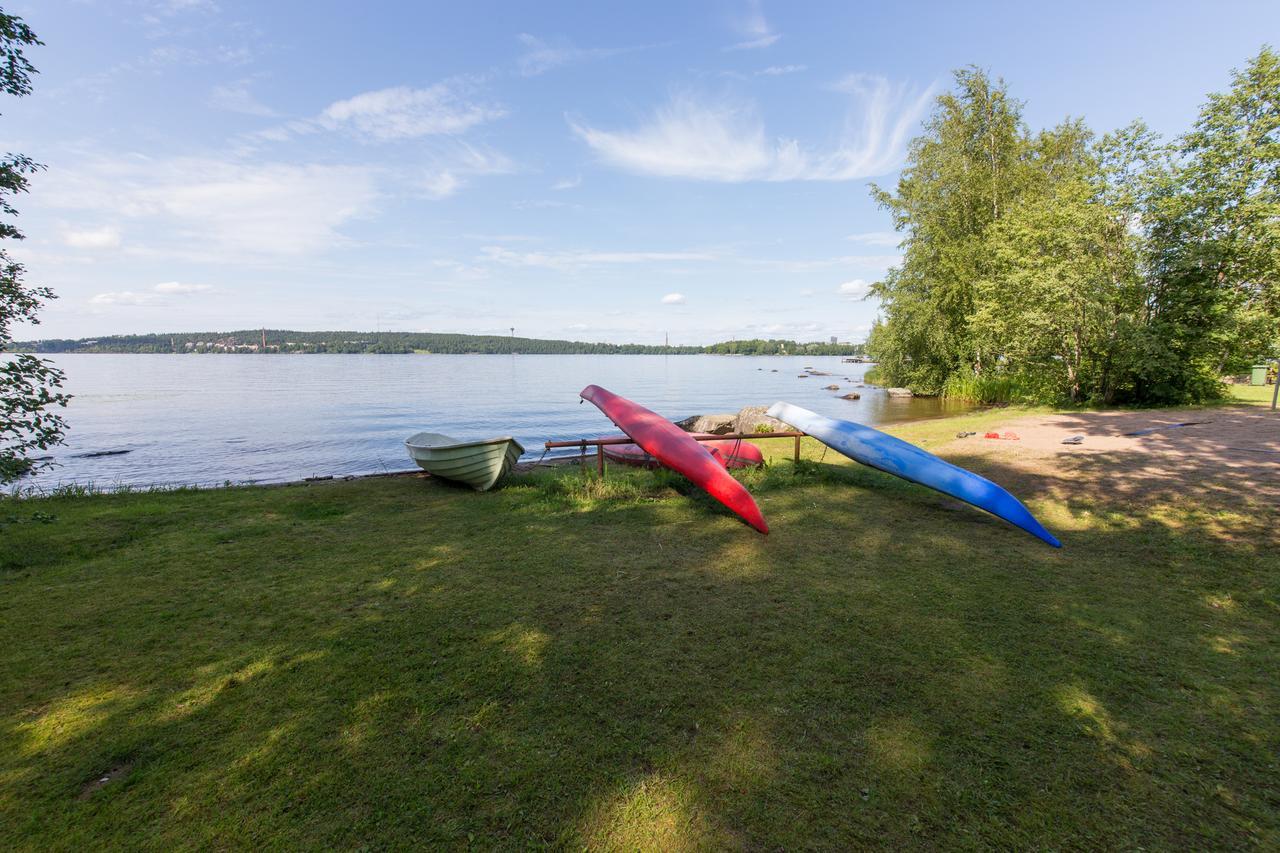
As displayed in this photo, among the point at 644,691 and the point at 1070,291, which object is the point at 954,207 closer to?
the point at 1070,291

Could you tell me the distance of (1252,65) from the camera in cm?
1517

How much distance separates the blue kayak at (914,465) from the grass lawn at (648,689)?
1.54 ft

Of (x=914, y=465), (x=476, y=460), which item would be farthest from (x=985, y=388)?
(x=476, y=460)

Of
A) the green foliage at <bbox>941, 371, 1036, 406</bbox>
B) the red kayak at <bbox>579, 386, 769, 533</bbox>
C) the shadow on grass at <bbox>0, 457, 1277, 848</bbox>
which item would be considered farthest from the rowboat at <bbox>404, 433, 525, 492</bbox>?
the green foliage at <bbox>941, 371, 1036, 406</bbox>

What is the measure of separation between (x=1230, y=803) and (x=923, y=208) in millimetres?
31826

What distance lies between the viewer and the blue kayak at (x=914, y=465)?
22.9 feet

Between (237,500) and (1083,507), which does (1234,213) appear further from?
(237,500)

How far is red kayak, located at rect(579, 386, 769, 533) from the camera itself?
7.42 m

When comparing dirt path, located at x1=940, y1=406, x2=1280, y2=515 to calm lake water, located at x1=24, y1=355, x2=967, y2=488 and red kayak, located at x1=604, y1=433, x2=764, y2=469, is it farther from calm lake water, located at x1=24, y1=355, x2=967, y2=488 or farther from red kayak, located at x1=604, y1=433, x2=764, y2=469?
calm lake water, located at x1=24, y1=355, x2=967, y2=488

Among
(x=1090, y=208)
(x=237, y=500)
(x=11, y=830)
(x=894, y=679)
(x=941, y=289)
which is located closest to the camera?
(x=11, y=830)

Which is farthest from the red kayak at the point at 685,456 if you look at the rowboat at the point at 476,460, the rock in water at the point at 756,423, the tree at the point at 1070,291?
the tree at the point at 1070,291

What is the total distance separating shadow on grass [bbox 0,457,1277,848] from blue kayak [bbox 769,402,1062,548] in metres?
0.46

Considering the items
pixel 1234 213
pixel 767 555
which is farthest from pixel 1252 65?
pixel 767 555

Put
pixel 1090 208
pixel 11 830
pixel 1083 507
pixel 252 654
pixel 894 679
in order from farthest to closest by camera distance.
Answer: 1. pixel 1090 208
2. pixel 1083 507
3. pixel 252 654
4. pixel 894 679
5. pixel 11 830
